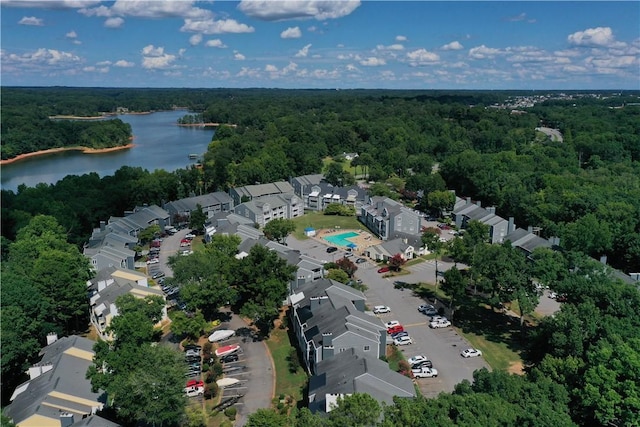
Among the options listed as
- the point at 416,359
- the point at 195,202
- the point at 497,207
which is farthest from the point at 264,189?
the point at 416,359

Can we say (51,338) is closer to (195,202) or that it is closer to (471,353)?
(471,353)

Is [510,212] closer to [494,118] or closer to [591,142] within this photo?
[591,142]

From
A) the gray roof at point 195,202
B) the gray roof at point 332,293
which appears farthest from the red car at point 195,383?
the gray roof at point 195,202

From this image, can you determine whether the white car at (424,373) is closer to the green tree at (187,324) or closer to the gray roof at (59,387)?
the green tree at (187,324)

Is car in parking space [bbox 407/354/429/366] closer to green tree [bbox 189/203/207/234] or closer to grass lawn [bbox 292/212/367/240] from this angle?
grass lawn [bbox 292/212/367/240]

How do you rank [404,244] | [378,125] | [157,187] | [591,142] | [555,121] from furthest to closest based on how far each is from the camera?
[555,121] < [378,125] < [591,142] < [157,187] < [404,244]

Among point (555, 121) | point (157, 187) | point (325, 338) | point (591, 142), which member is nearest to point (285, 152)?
point (157, 187)
